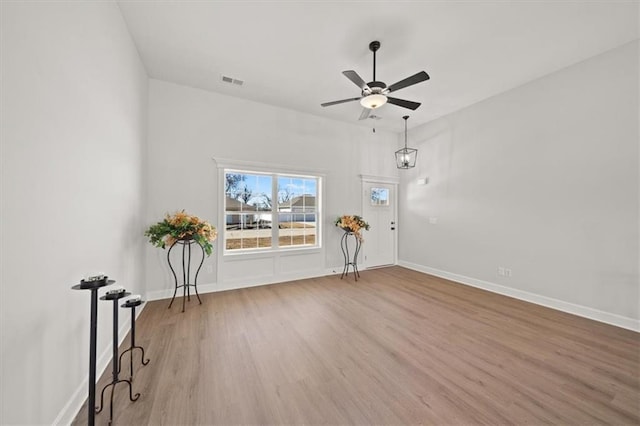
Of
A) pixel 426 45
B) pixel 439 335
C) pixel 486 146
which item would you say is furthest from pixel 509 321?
pixel 426 45

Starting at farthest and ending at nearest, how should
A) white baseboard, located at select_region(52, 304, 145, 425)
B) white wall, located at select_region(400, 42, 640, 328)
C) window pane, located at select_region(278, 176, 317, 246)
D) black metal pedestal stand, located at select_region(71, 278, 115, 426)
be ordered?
window pane, located at select_region(278, 176, 317, 246)
white wall, located at select_region(400, 42, 640, 328)
white baseboard, located at select_region(52, 304, 145, 425)
black metal pedestal stand, located at select_region(71, 278, 115, 426)

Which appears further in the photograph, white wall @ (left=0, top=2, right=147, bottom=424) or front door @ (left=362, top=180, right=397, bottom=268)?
front door @ (left=362, top=180, right=397, bottom=268)

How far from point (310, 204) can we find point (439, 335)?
11.0 ft

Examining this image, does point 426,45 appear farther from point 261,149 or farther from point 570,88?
point 261,149

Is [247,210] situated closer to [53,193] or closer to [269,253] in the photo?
[269,253]

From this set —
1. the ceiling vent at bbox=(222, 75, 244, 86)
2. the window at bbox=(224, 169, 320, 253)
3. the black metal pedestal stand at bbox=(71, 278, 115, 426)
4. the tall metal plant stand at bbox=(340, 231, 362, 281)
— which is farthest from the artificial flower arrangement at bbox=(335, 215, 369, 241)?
the black metal pedestal stand at bbox=(71, 278, 115, 426)

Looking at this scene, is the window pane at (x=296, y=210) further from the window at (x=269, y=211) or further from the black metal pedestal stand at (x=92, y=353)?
the black metal pedestal stand at (x=92, y=353)

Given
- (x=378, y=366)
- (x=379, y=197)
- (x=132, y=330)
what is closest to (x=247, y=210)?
(x=132, y=330)

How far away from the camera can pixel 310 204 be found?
521 cm

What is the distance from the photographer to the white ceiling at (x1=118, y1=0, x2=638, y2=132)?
2.46 m

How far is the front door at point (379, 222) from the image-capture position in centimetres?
584

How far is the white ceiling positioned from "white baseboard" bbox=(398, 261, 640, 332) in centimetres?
337

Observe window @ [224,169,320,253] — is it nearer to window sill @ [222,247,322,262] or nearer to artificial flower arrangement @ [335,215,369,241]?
window sill @ [222,247,322,262]

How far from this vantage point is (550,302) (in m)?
3.55
